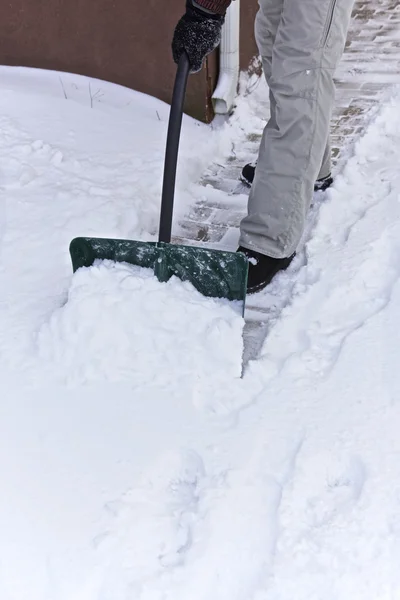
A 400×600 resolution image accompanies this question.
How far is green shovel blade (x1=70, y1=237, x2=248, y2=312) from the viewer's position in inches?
69.8

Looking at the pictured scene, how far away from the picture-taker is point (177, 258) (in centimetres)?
180

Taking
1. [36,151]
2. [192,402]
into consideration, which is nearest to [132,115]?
[36,151]

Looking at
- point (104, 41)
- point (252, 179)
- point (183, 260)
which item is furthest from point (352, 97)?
point (183, 260)

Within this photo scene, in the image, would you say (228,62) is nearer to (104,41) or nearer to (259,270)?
(104,41)

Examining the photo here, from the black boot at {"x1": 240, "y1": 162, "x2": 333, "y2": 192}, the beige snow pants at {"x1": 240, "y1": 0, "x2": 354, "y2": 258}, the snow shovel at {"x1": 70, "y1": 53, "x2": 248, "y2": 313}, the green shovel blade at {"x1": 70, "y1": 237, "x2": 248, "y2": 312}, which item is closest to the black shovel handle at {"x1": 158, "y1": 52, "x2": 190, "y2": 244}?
the snow shovel at {"x1": 70, "y1": 53, "x2": 248, "y2": 313}

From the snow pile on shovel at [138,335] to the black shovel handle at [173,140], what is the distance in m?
0.22

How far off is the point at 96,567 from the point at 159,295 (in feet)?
2.35

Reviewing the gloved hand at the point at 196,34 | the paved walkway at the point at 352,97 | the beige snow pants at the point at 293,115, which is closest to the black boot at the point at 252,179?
the paved walkway at the point at 352,97

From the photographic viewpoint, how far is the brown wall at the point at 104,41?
295 centimetres

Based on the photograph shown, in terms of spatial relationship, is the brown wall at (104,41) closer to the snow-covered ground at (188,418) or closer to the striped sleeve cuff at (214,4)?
the snow-covered ground at (188,418)

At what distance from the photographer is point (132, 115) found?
3051 millimetres

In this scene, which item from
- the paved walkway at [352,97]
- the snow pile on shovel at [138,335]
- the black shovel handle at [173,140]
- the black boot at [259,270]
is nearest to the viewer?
the snow pile on shovel at [138,335]

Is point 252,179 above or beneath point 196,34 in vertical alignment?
beneath

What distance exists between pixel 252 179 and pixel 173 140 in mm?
865
